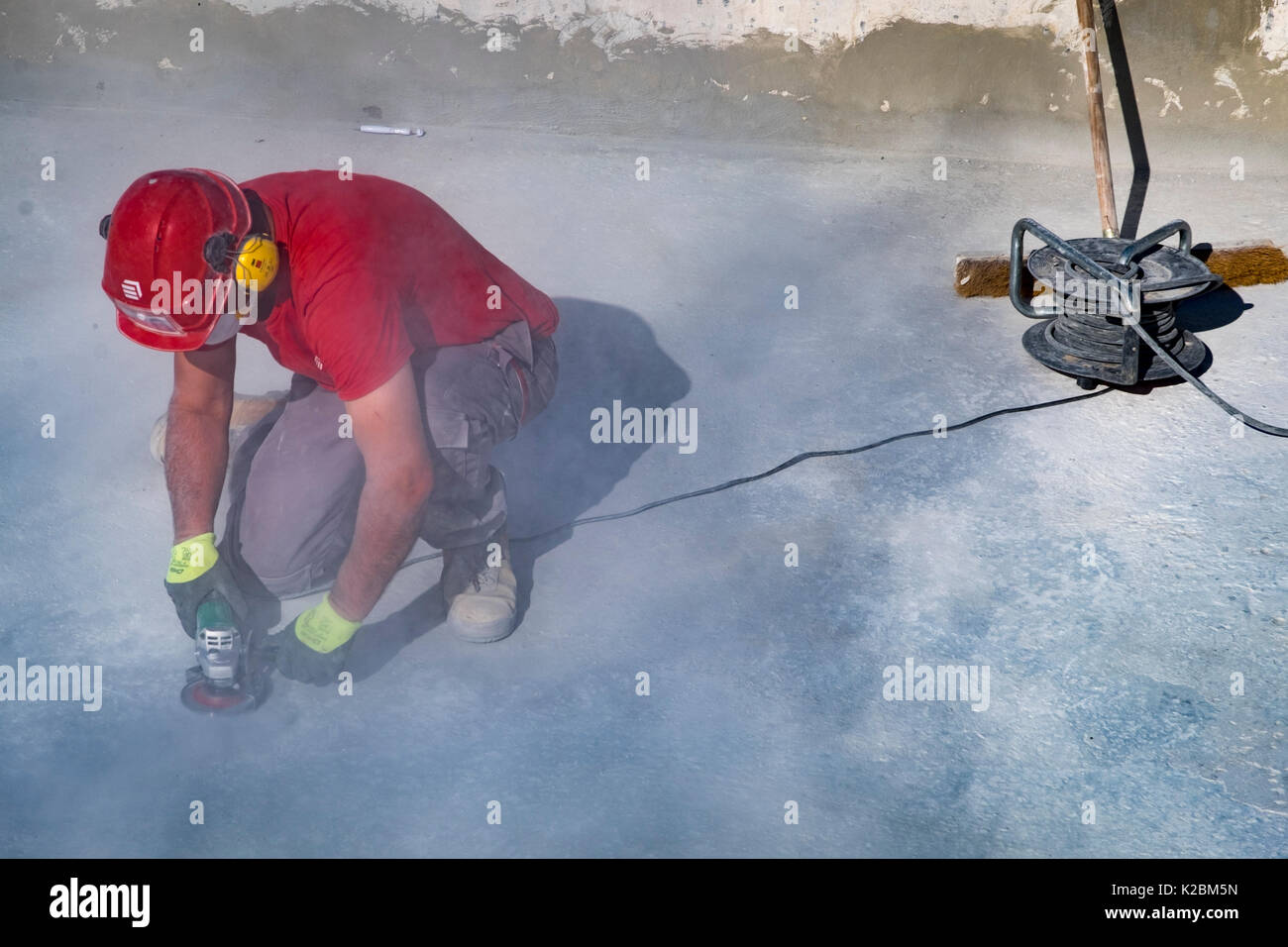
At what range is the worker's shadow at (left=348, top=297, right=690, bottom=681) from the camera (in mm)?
2836

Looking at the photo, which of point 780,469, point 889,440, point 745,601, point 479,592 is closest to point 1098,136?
point 889,440

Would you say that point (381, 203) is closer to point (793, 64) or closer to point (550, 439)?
point (550, 439)

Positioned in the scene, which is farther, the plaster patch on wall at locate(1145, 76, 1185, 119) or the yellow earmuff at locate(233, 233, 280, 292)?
the plaster patch on wall at locate(1145, 76, 1185, 119)

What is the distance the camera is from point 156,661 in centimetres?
269

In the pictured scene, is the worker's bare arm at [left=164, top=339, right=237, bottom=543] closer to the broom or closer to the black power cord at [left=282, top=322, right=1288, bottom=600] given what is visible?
the black power cord at [left=282, top=322, right=1288, bottom=600]

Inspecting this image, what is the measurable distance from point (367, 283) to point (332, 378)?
30cm

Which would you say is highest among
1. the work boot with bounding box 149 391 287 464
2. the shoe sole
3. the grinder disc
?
the work boot with bounding box 149 391 287 464

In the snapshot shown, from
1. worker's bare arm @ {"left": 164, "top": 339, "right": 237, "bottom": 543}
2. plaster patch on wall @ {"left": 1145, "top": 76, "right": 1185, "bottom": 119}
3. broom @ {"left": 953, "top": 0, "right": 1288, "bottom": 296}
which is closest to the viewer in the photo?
worker's bare arm @ {"left": 164, "top": 339, "right": 237, "bottom": 543}

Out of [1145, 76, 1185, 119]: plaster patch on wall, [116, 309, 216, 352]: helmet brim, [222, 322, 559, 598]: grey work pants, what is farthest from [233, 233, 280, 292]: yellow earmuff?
[1145, 76, 1185, 119]: plaster patch on wall

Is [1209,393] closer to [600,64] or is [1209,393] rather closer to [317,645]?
[317,645]

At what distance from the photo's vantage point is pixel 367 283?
95.7 inches

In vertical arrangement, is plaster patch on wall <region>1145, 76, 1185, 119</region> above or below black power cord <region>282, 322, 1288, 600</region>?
above

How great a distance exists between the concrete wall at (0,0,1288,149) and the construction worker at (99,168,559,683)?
2435mm
